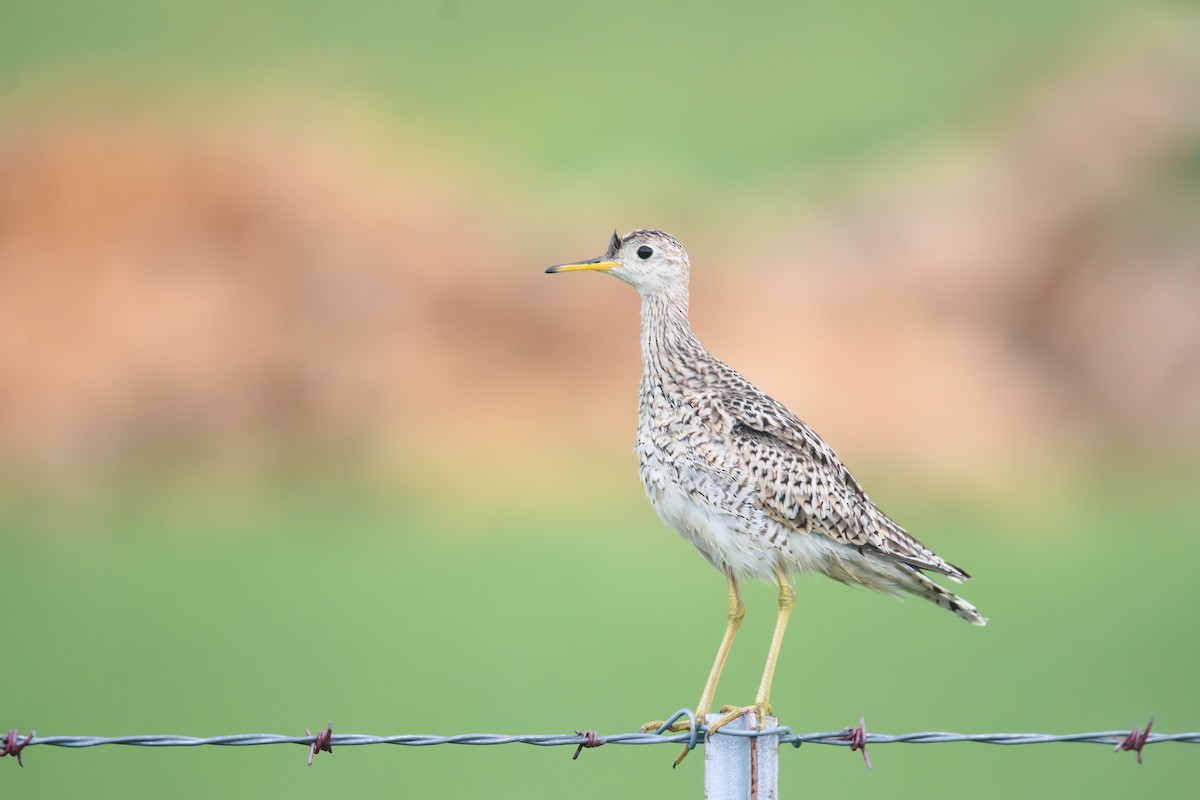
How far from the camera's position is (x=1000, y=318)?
33.3ft

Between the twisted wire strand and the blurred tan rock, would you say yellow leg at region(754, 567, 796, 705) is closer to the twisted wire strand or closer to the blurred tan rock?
the twisted wire strand

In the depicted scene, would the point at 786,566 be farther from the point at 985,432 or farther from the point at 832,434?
the point at 985,432

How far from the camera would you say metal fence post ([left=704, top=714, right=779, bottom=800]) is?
274 centimetres

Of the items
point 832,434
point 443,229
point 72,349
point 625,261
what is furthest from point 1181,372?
point 72,349

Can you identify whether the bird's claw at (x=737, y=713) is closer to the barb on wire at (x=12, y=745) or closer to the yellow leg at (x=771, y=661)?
the yellow leg at (x=771, y=661)

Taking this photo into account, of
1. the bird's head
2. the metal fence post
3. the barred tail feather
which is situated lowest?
the metal fence post

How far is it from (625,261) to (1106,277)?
6.78m

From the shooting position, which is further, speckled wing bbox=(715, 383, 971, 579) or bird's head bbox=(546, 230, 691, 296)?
bird's head bbox=(546, 230, 691, 296)

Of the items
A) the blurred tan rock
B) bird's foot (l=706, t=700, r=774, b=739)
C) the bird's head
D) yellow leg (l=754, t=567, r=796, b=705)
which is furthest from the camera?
the blurred tan rock

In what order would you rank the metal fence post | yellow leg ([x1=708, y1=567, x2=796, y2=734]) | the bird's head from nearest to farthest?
the metal fence post
yellow leg ([x1=708, y1=567, x2=796, y2=734])
the bird's head

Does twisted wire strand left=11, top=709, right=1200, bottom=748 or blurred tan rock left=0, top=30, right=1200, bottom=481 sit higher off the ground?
blurred tan rock left=0, top=30, right=1200, bottom=481

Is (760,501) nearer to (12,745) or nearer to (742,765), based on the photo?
(742,765)

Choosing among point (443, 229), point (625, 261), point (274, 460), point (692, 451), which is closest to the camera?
point (692, 451)

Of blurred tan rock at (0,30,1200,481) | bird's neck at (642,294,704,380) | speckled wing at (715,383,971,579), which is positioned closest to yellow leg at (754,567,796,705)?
speckled wing at (715,383,971,579)
